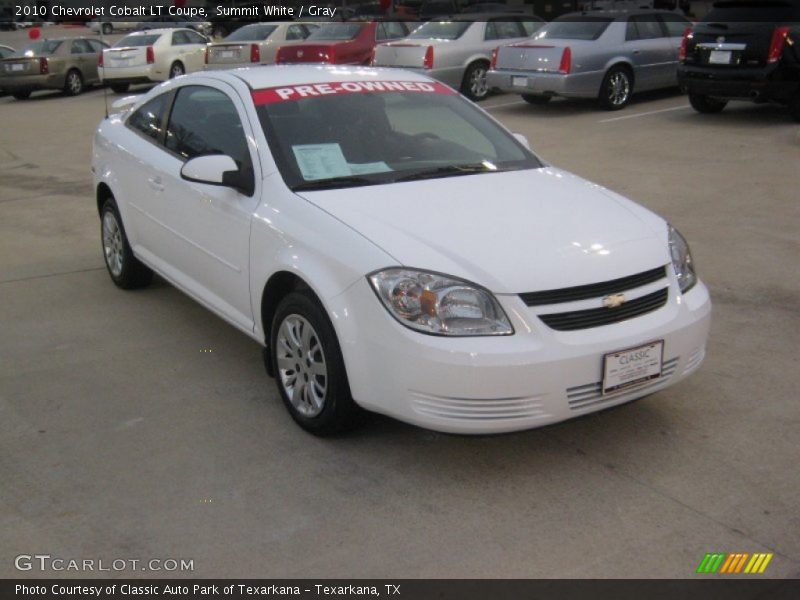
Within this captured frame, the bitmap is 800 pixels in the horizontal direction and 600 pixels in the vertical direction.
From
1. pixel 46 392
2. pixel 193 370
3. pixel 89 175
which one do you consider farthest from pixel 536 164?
pixel 89 175

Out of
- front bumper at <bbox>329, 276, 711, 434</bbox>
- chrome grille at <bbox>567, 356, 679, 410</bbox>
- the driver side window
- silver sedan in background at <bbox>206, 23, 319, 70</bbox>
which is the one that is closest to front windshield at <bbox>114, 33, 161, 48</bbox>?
silver sedan in background at <bbox>206, 23, 319, 70</bbox>

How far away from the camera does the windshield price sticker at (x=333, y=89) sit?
16.1 ft

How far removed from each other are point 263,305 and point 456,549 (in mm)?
1617

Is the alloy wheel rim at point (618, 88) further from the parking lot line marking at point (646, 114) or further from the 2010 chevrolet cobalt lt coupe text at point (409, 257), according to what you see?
the 2010 chevrolet cobalt lt coupe text at point (409, 257)

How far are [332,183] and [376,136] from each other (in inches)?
22.0

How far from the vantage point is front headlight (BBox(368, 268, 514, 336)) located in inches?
144

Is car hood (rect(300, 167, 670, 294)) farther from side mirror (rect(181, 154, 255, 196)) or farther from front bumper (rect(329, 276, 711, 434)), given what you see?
side mirror (rect(181, 154, 255, 196))

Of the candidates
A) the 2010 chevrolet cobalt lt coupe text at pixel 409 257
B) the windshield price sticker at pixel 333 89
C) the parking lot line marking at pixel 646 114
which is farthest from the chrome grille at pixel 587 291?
the parking lot line marking at pixel 646 114

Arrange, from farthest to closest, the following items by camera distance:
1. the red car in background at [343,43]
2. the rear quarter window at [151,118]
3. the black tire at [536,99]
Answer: the red car in background at [343,43] → the black tire at [536,99] → the rear quarter window at [151,118]

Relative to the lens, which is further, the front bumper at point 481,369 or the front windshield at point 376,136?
the front windshield at point 376,136

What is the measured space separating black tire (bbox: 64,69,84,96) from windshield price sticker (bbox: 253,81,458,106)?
18.3 meters

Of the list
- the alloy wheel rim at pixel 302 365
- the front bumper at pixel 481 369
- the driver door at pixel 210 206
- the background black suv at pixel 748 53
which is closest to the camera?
the front bumper at pixel 481 369

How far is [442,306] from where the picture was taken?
12.1 feet
